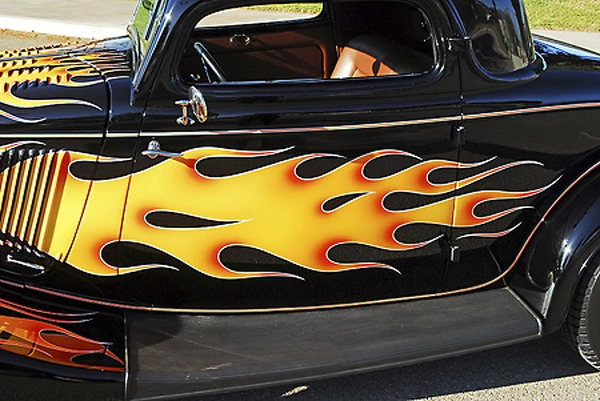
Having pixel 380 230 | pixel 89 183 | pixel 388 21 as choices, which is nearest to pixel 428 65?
pixel 388 21

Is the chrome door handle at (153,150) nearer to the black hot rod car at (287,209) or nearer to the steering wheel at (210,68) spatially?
the black hot rod car at (287,209)

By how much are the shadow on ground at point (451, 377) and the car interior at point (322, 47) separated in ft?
4.20

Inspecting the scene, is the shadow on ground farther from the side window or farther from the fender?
the side window

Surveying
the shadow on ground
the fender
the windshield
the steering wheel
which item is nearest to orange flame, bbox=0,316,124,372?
the shadow on ground

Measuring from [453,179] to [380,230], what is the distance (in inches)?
13.6

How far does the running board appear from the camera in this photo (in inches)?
101

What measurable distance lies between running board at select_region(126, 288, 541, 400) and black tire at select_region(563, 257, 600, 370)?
0.21 metres

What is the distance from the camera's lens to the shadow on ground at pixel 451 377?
305 cm

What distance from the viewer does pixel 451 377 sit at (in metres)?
3.19

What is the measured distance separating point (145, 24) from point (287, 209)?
0.98 meters

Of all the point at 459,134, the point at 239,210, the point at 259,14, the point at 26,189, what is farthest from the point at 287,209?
the point at 259,14

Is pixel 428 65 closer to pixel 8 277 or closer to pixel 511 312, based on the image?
pixel 511 312

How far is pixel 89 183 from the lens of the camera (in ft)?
8.69

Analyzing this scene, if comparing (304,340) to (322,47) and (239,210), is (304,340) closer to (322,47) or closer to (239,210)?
(239,210)
